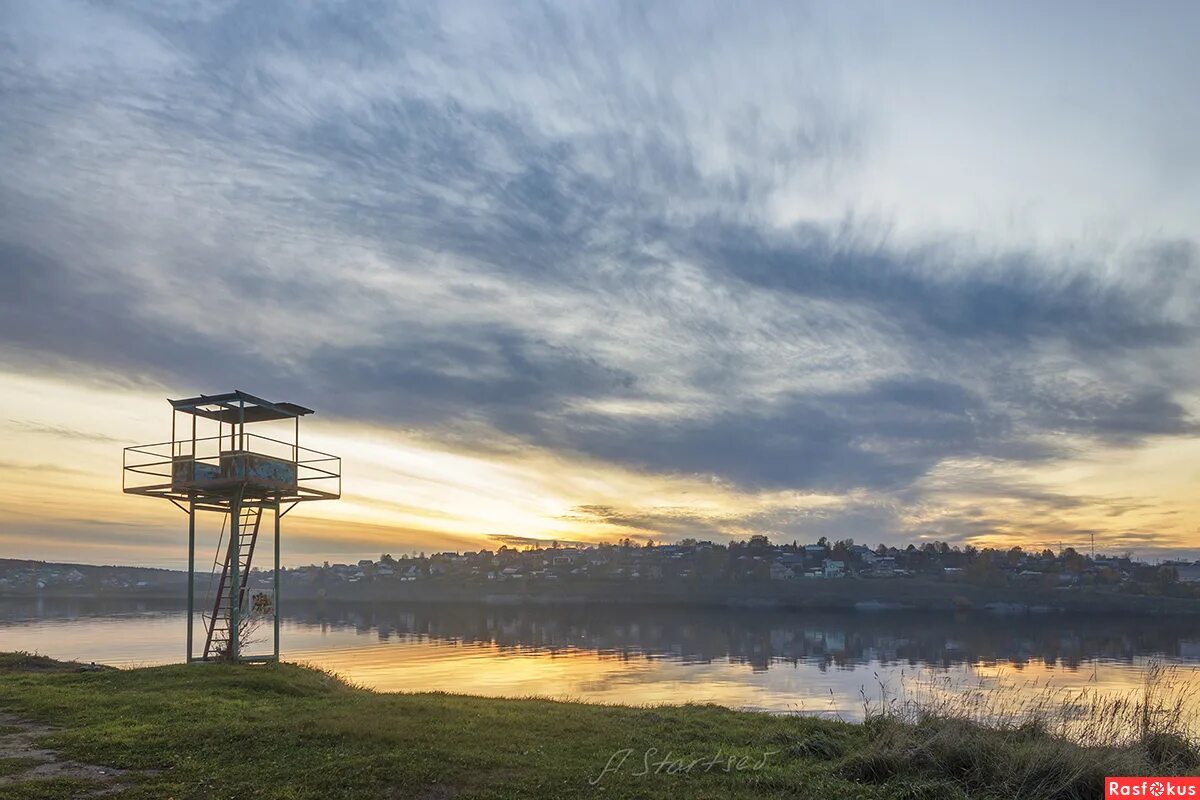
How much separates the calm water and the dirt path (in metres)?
21.4

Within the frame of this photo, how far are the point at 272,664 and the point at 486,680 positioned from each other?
77.8 ft

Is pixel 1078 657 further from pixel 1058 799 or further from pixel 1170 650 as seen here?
pixel 1058 799

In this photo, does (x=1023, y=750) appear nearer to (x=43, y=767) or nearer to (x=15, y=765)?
(x=43, y=767)

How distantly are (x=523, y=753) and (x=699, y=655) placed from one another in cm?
5573

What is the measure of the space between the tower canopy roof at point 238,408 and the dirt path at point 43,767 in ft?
53.0

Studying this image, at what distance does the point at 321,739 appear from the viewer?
1634 centimetres

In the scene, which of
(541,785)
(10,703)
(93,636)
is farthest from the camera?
(93,636)

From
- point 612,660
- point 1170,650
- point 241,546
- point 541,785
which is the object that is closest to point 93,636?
point 612,660

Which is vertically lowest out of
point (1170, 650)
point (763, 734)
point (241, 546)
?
point (1170, 650)

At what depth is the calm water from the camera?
4525 centimetres

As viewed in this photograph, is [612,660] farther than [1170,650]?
No

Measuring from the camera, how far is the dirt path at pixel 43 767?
530 inches
